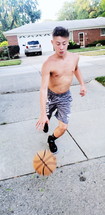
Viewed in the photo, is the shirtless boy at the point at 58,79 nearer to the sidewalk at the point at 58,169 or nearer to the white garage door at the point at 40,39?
the sidewalk at the point at 58,169

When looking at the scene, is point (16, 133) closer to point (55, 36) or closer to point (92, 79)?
point (55, 36)

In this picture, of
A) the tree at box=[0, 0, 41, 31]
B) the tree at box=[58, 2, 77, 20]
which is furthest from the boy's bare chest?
the tree at box=[58, 2, 77, 20]

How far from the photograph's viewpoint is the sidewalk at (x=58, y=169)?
1.97 meters

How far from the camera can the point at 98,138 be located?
3104mm

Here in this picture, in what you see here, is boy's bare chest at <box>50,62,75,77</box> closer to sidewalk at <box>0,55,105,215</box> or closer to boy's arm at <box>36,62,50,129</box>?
boy's arm at <box>36,62,50,129</box>

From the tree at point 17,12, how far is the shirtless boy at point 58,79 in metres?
48.1

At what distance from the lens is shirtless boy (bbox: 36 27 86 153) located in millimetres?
2066

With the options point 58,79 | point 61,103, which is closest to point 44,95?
point 58,79

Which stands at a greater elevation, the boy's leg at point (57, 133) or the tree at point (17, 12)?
the tree at point (17, 12)

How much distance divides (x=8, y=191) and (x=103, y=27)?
103ft

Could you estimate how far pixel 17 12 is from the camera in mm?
45562

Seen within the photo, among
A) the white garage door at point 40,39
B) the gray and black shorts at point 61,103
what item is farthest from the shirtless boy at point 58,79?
the white garage door at point 40,39

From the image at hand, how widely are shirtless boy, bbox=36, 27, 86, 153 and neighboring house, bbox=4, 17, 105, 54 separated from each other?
26.8 metres

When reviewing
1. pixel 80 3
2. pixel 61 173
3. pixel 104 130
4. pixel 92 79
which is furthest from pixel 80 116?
pixel 80 3
